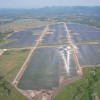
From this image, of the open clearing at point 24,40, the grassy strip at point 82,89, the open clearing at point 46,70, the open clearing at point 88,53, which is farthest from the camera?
the open clearing at point 24,40

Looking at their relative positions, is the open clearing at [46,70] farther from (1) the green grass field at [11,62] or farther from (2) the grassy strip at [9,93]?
(1) the green grass field at [11,62]

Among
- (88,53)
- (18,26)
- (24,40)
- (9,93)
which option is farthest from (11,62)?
(18,26)

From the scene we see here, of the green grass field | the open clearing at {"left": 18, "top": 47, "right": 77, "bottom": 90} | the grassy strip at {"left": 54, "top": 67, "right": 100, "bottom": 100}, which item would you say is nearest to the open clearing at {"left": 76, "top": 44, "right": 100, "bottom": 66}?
the open clearing at {"left": 18, "top": 47, "right": 77, "bottom": 90}

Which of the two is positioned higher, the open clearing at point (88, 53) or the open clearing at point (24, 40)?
the open clearing at point (88, 53)

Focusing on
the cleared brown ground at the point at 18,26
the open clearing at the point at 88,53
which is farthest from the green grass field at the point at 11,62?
the cleared brown ground at the point at 18,26

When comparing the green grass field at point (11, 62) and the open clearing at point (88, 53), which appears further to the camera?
the open clearing at point (88, 53)

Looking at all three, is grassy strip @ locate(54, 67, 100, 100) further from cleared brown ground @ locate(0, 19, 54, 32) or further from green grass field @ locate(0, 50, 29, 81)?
cleared brown ground @ locate(0, 19, 54, 32)

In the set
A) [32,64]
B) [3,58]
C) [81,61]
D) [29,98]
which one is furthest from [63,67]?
[3,58]
